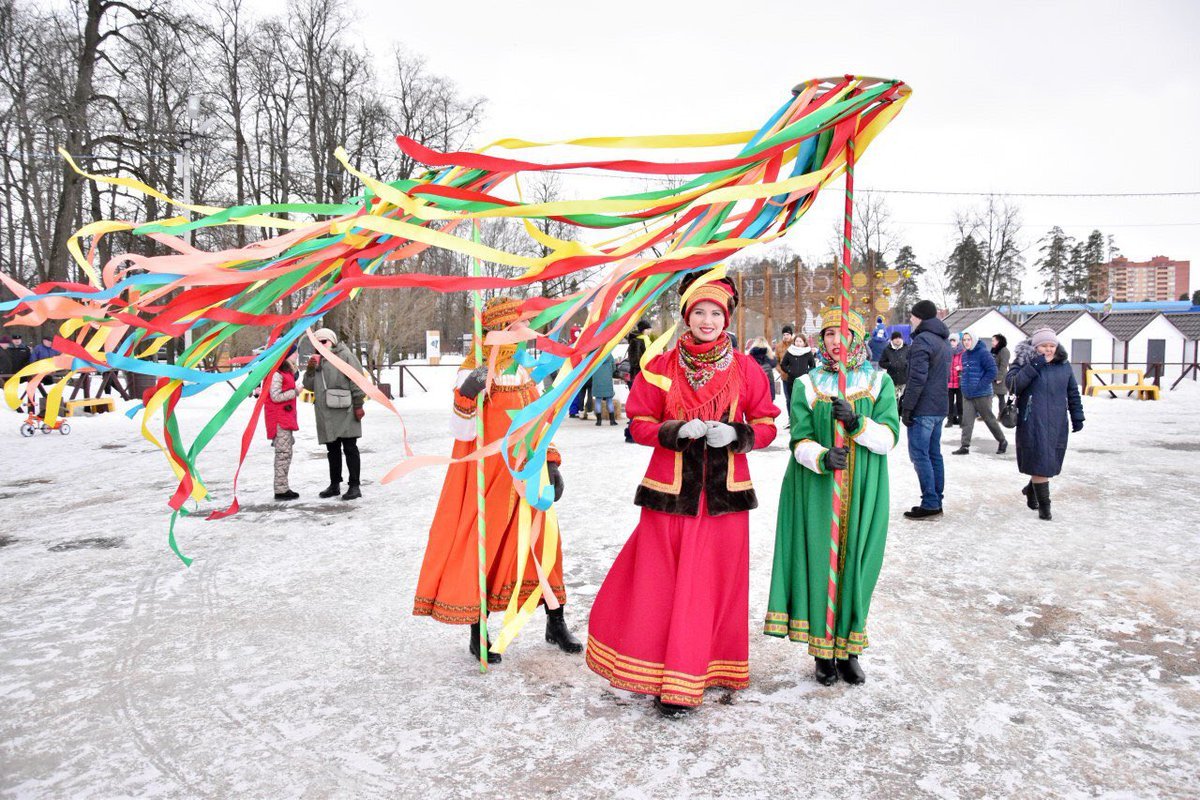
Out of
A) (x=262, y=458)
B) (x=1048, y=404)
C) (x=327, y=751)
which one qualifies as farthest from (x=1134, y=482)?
(x=262, y=458)

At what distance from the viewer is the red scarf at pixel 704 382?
322 cm

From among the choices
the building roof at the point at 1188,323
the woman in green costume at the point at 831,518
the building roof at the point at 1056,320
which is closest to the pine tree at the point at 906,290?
the building roof at the point at 1056,320

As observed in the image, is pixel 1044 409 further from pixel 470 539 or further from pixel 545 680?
pixel 470 539

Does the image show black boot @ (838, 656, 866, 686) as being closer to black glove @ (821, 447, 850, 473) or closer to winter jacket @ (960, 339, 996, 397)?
black glove @ (821, 447, 850, 473)

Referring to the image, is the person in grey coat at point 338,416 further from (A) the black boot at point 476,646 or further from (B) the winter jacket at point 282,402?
(A) the black boot at point 476,646

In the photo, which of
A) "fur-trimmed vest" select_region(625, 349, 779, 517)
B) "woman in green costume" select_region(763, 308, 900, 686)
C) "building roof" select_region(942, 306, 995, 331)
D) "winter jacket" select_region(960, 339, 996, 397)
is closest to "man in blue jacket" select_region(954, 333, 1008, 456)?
"winter jacket" select_region(960, 339, 996, 397)

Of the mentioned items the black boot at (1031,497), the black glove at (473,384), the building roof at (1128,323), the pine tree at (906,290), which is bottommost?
the black boot at (1031,497)

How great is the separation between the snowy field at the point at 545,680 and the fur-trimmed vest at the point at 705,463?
89 centimetres

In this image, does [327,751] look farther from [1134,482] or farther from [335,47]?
[335,47]

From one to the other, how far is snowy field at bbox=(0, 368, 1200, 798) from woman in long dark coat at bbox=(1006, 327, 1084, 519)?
44 cm

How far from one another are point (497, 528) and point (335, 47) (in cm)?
2737

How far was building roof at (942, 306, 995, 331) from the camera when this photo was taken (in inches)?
1566

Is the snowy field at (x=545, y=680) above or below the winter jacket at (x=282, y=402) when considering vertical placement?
below

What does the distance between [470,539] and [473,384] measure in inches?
29.5
